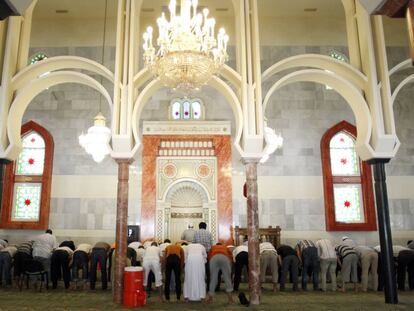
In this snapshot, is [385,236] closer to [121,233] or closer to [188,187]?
[121,233]

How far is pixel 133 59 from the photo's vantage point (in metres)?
7.34

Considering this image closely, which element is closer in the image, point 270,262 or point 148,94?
point 148,94

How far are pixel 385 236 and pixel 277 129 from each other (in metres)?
5.44

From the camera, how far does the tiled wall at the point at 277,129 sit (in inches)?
441

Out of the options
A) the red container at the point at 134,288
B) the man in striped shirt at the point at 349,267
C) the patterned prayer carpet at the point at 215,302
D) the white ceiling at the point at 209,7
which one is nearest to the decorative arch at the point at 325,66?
the man in striped shirt at the point at 349,267

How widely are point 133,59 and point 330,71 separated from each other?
3845mm

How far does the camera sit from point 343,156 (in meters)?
11.7

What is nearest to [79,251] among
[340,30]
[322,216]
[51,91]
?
[51,91]

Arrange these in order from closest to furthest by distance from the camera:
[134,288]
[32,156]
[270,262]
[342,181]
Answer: [134,288], [270,262], [342,181], [32,156]

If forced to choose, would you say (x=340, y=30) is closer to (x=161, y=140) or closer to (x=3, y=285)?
(x=161, y=140)

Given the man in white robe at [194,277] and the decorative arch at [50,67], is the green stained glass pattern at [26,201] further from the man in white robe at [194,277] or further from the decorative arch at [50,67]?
the man in white robe at [194,277]

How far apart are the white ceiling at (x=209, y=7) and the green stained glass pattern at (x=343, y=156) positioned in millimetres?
3852

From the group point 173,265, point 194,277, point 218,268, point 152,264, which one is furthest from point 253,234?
point 152,264

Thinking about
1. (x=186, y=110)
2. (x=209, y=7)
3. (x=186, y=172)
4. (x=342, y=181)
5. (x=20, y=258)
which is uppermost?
(x=209, y=7)
